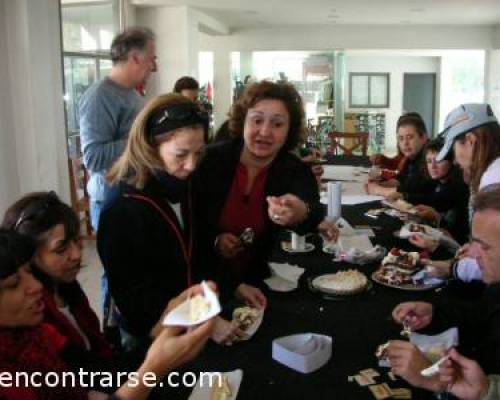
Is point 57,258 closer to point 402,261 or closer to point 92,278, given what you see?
point 402,261

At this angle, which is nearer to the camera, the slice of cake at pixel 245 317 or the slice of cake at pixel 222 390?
the slice of cake at pixel 222 390

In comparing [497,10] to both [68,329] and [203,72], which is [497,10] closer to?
[203,72]

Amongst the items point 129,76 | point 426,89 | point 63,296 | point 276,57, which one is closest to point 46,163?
point 129,76

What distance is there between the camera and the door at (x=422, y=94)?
1448cm

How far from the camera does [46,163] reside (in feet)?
13.7

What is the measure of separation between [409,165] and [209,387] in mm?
2892

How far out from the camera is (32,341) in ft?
3.56

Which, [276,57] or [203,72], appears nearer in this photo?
[203,72]

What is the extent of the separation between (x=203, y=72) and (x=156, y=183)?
10204mm

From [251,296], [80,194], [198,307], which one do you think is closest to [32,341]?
[198,307]

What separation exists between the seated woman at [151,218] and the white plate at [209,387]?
0.51ft

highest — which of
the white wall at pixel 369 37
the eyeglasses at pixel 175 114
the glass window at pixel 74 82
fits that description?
the white wall at pixel 369 37

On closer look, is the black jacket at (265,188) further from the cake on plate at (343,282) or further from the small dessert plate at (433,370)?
the small dessert plate at (433,370)

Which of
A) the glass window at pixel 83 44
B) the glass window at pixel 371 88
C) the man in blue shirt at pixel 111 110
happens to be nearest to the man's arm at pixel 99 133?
the man in blue shirt at pixel 111 110
